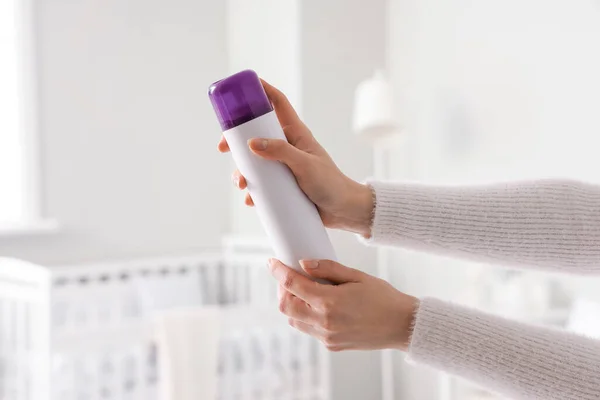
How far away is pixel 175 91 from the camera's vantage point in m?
2.94

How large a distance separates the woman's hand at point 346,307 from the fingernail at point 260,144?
0.40 feet

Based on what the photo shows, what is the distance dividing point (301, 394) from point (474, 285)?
30.0 inches

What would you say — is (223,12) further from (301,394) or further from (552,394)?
(552,394)

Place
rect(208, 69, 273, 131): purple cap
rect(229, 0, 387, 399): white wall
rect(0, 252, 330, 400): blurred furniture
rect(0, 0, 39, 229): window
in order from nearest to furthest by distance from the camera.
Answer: rect(208, 69, 273, 131): purple cap
rect(0, 252, 330, 400): blurred furniture
rect(0, 0, 39, 229): window
rect(229, 0, 387, 399): white wall

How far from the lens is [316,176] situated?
2.25 ft

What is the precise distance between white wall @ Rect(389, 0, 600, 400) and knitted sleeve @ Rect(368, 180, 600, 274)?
1.28m

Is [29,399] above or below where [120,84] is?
below

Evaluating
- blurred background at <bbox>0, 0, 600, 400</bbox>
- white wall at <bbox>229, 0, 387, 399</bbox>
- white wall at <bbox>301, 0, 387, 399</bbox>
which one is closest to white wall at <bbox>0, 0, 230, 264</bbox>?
blurred background at <bbox>0, 0, 600, 400</bbox>

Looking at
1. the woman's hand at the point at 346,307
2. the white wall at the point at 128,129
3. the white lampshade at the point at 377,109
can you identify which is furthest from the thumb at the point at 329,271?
the white wall at the point at 128,129

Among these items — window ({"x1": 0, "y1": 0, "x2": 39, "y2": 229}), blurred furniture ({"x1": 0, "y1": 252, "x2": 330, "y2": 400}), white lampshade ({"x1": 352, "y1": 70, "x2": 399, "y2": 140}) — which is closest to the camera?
blurred furniture ({"x1": 0, "y1": 252, "x2": 330, "y2": 400})

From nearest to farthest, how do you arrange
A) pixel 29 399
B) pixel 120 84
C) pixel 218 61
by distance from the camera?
pixel 29 399
pixel 120 84
pixel 218 61

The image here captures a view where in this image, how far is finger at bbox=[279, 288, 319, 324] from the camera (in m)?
0.67

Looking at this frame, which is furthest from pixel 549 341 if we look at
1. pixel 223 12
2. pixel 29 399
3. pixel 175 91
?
pixel 223 12

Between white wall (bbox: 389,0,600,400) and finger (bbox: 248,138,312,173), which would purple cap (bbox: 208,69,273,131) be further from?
white wall (bbox: 389,0,600,400)
